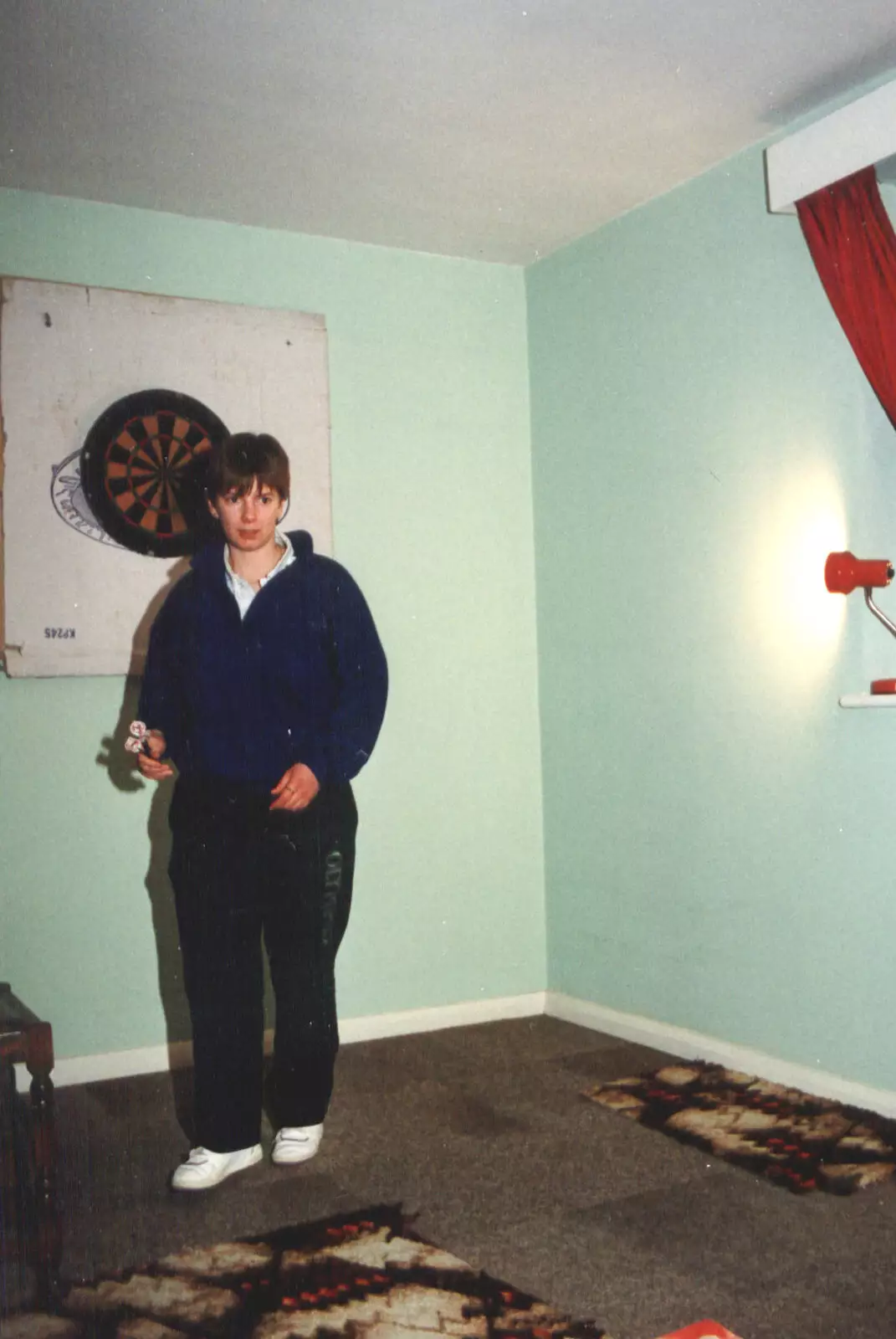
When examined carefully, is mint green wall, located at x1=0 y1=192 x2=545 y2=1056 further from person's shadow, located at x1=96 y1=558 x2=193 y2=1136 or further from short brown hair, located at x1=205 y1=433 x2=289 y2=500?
short brown hair, located at x1=205 y1=433 x2=289 y2=500

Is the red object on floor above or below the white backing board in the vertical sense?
below

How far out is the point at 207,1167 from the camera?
2510 mm

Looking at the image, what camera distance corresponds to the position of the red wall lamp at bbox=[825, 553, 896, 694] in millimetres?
2713

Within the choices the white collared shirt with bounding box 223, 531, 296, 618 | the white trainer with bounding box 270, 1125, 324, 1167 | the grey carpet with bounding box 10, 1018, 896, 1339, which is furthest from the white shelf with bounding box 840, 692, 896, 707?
the white trainer with bounding box 270, 1125, 324, 1167

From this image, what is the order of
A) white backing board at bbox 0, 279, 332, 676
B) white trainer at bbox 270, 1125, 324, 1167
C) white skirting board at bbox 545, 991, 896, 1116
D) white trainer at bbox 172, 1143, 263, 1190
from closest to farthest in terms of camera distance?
white trainer at bbox 172, 1143, 263, 1190 → white trainer at bbox 270, 1125, 324, 1167 → white skirting board at bbox 545, 991, 896, 1116 → white backing board at bbox 0, 279, 332, 676

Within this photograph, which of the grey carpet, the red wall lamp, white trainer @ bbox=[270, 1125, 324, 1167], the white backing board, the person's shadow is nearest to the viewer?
the grey carpet

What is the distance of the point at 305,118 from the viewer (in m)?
2.96

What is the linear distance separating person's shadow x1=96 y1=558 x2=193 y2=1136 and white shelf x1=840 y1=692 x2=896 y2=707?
5.76 feet

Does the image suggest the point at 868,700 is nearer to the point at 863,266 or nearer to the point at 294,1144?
the point at 863,266

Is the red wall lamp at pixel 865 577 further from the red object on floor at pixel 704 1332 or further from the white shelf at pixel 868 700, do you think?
the red object on floor at pixel 704 1332

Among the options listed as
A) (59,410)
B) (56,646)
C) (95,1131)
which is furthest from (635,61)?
(95,1131)

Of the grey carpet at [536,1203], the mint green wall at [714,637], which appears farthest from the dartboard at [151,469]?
the grey carpet at [536,1203]

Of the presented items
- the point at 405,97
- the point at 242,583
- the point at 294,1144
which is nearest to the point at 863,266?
the point at 405,97

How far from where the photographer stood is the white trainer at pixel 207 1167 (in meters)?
2.49
